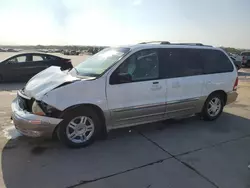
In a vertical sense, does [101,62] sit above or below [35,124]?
above

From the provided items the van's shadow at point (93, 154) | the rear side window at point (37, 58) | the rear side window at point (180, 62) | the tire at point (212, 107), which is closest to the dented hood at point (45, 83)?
the van's shadow at point (93, 154)

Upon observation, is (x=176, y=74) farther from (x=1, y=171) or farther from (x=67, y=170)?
(x=1, y=171)

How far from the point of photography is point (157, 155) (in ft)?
12.7

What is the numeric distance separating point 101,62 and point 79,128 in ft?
4.44

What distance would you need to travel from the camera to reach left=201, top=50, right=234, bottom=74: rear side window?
5.46 meters

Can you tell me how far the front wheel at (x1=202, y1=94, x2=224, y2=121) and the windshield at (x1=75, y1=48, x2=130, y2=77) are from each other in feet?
7.77

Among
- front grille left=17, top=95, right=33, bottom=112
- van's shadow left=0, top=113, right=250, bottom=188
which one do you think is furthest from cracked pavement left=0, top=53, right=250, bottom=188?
front grille left=17, top=95, right=33, bottom=112

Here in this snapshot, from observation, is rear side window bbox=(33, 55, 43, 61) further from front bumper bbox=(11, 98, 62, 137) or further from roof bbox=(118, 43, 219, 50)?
front bumper bbox=(11, 98, 62, 137)

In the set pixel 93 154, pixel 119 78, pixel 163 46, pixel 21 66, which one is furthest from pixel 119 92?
pixel 21 66

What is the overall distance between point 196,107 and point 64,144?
293cm

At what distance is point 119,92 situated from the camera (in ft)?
13.8

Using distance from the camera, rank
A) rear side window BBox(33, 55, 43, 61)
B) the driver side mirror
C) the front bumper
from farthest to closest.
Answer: rear side window BBox(33, 55, 43, 61) → the driver side mirror → the front bumper

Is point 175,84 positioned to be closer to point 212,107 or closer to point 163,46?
point 163,46

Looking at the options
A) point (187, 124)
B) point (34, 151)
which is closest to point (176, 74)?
point (187, 124)
